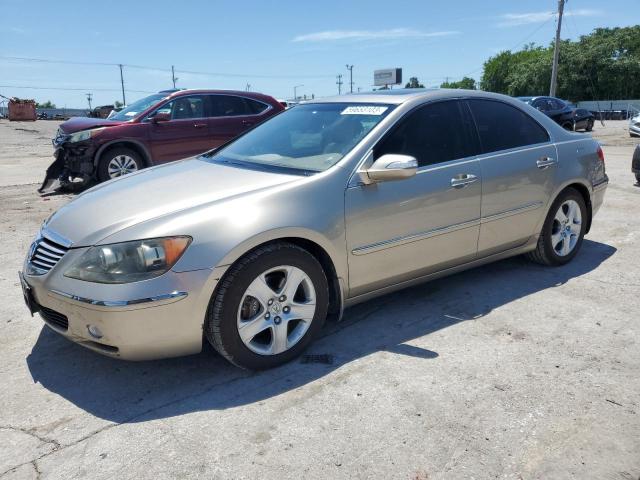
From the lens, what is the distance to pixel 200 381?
3021 mm

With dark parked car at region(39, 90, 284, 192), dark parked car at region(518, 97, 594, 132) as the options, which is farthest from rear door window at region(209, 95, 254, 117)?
dark parked car at region(518, 97, 594, 132)

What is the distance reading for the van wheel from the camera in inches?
344

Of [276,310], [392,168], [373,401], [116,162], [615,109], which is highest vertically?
[392,168]

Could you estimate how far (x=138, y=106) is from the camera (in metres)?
9.61

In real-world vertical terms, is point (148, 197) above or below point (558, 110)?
below

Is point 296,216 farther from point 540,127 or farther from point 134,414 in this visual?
point 540,127

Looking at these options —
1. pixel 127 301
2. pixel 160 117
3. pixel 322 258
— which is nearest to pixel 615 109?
pixel 160 117

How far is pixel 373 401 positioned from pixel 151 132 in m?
7.43

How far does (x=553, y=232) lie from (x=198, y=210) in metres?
3.26

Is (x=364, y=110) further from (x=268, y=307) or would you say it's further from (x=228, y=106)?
(x=228, y=106)

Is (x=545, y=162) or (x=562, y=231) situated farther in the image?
(x=562, y=231)

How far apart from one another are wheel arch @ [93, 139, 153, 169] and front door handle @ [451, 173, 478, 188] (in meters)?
6.52

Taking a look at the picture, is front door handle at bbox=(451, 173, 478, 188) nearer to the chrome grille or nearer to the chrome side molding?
the chrome side molding

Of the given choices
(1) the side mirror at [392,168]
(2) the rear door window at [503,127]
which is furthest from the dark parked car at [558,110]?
(1) the side mirror at [392,168]
